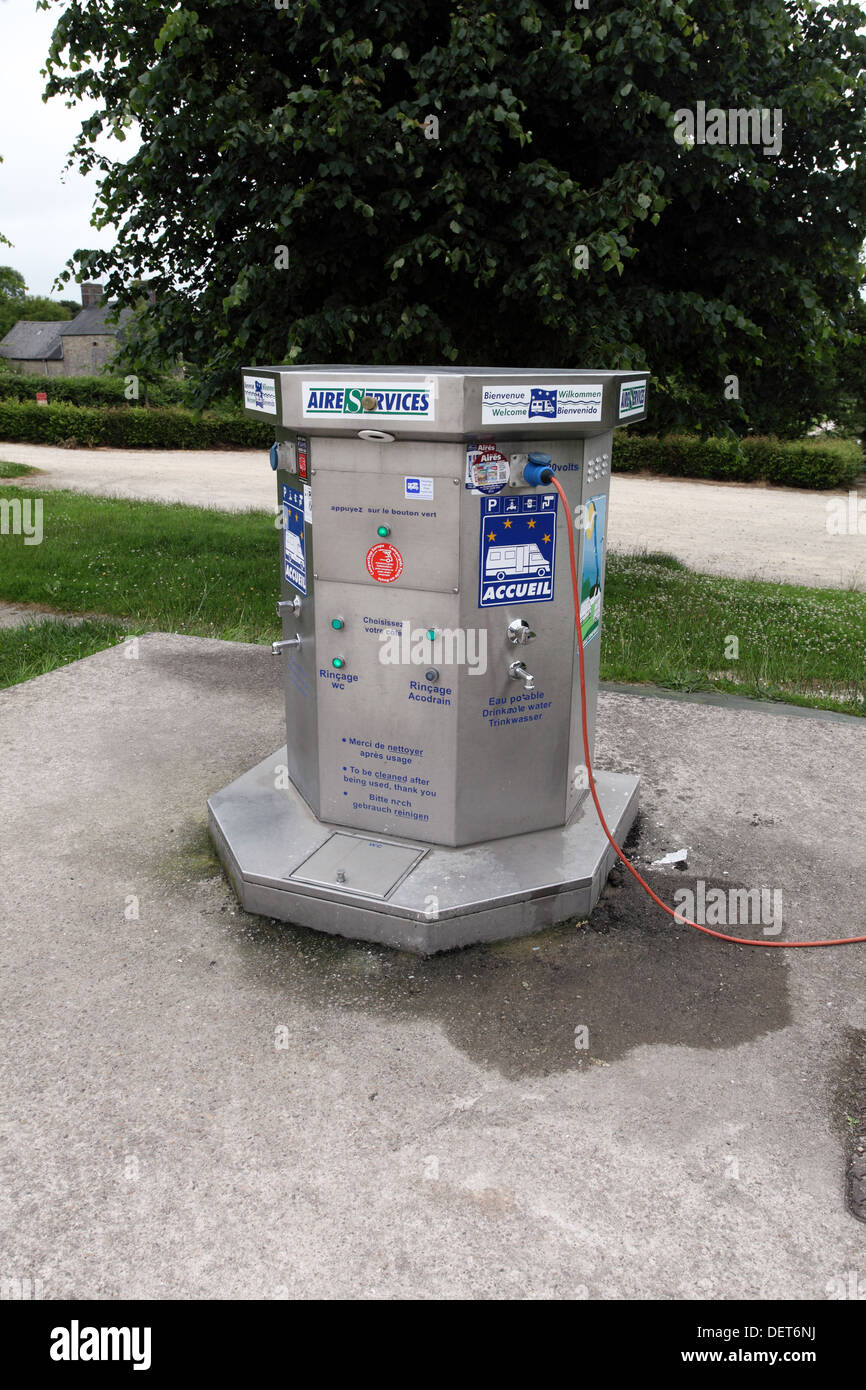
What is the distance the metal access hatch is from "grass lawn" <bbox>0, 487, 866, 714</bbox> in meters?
3.68

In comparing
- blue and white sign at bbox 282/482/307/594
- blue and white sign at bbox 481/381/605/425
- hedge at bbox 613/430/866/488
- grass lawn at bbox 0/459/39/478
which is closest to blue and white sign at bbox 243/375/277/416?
blue and white sign at bbox 282/482/307/594

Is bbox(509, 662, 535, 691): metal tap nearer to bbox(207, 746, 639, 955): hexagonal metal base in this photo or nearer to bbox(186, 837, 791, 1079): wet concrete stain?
bbox(207, 746, 639, 955): hexagonal metal base

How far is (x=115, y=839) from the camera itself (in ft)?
15.1

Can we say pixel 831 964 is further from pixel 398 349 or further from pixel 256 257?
pixel 256 257

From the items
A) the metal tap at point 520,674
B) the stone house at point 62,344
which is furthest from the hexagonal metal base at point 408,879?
the stone house at point 62,344

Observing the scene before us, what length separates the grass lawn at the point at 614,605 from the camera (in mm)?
7672

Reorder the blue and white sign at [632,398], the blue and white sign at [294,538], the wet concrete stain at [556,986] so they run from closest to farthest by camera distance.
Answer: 1. the wet concrete stain at [556,986]
2. the blue and white sign at [632,398]
3. the blue and white sign at [294,538]

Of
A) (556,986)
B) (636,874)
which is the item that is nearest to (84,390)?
(636,874)

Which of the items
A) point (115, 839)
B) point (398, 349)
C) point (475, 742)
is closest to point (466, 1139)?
point (475, 742)

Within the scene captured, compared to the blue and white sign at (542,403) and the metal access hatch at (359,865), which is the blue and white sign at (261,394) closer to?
the blue and white sign at (542,403)

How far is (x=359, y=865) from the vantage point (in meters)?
3.99

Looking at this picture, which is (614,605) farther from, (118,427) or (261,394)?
(118,427)

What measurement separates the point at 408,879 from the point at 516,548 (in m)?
1.37

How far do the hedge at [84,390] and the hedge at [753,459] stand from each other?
57.2 feet
